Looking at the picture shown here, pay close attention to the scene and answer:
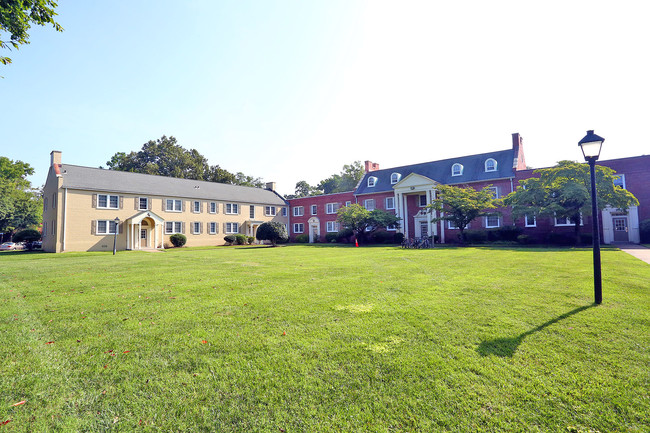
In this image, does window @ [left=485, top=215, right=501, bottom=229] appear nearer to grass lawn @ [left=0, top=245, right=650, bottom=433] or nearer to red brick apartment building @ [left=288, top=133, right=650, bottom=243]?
red brick apartment building @ [left=288, top=133, right=650, bottom=243]

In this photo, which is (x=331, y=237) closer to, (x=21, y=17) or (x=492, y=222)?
(x=492, y=222)

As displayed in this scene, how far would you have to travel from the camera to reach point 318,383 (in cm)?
313

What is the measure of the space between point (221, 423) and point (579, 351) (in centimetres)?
416

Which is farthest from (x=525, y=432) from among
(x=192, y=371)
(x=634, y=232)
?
(x=634, y=232)

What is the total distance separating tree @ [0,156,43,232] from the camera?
39469 millimetres

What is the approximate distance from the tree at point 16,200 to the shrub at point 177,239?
23.3 meters

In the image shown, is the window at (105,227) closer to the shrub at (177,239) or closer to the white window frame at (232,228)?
the shrub at (177,239)

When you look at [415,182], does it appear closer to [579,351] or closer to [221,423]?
[579,351]

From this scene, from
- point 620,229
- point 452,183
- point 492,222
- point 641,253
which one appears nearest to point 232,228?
point 452,183

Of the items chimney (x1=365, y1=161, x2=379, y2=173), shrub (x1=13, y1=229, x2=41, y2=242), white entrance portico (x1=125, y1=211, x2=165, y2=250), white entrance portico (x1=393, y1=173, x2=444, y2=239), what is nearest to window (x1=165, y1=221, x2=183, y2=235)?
white entrance portico (x1=125, y1=211, x2=165, y2=250)

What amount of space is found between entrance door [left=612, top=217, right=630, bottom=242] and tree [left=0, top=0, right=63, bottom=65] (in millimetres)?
35469

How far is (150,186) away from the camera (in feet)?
108

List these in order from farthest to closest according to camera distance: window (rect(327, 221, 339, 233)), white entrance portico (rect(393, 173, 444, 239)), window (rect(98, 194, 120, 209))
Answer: window (rect(327, 221, 339, 233)) < white entrance portico (rect(393, 173, 444, 239)) < window (rect(98, 194, 120, 209))

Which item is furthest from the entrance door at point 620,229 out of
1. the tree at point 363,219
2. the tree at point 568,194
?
the tree at point 363,219
